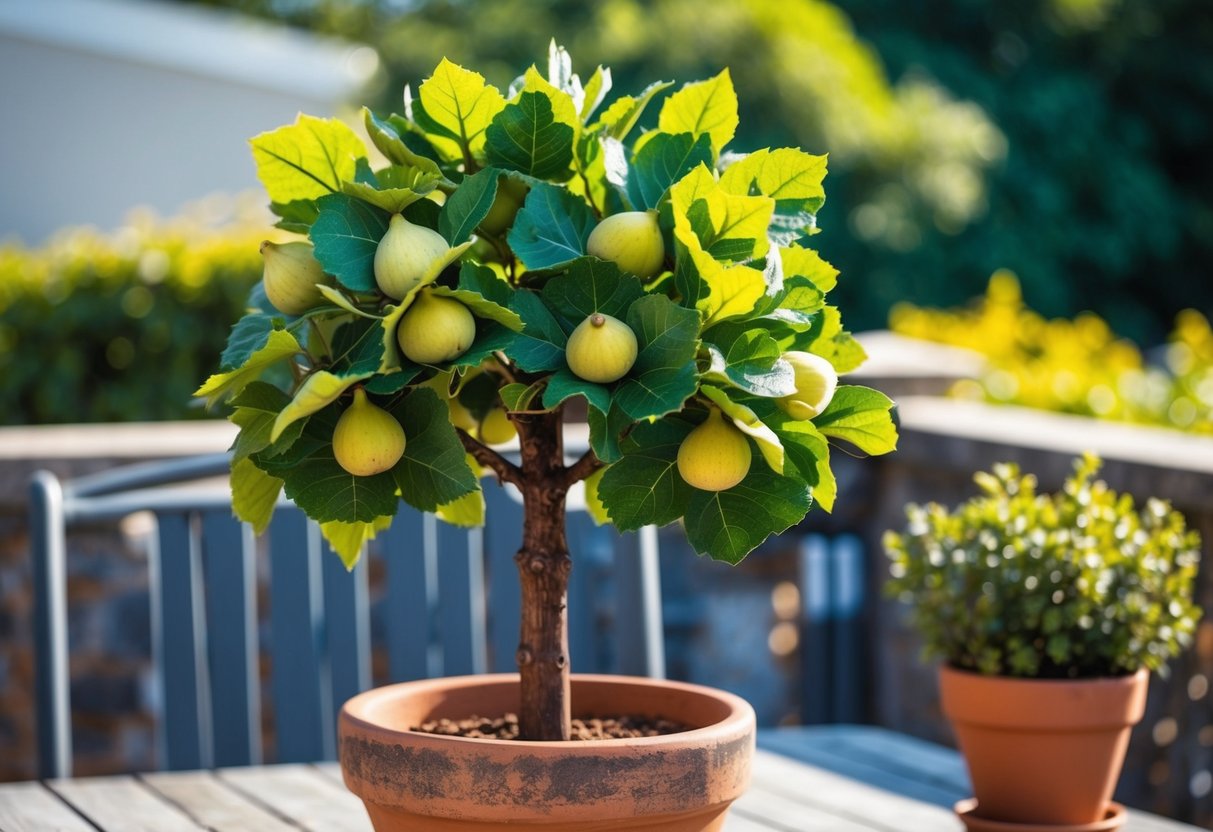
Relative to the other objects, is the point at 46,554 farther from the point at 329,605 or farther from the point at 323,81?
the point at 323,81

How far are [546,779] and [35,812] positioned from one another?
73cm

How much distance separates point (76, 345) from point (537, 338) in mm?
3655

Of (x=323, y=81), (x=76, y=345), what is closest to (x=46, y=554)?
(x=76, y=345)

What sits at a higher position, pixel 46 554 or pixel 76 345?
pixel 76 345

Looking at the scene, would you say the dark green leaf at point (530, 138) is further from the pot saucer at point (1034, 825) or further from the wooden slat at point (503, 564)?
the wooden slat at point (503, 564)

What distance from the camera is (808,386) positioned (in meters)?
Answer: 0.98

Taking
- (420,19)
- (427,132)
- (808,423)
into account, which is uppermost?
(420,19)

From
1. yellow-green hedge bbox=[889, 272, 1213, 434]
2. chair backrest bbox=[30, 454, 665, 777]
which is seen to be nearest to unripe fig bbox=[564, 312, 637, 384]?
chair backrest bbox=[30, 454, 665, 777]

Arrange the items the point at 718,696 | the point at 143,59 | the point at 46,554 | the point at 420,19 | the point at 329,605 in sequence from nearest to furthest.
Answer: the point at 718,696, the point at 46,554, the point at 329,605, the point at 143,59, the point at 420,19

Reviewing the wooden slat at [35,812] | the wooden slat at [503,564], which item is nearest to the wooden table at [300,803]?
the wooden slat at [35,812]

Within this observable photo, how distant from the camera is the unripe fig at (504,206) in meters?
1.07

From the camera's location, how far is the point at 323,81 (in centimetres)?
864

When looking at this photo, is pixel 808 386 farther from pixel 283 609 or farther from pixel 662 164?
pixel 283 609

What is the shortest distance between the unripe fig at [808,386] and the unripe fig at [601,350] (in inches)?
4.6
